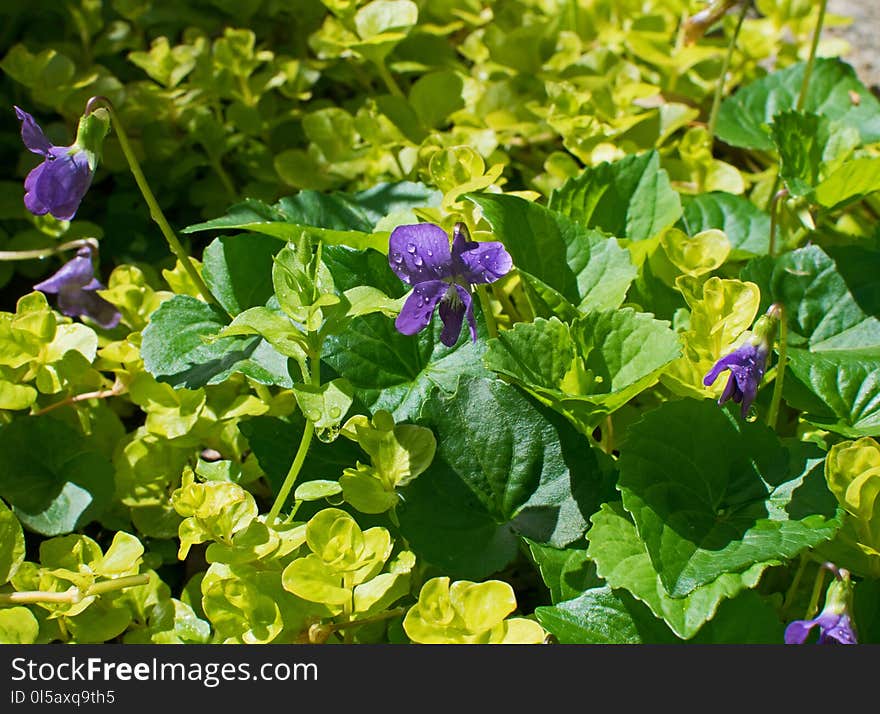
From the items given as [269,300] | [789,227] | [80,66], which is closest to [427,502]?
[269,300]

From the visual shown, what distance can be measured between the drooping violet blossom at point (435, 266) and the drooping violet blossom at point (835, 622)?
559 millimetres

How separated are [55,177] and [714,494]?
1.08m

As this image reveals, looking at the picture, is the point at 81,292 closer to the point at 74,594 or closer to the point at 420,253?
the point at 74,594

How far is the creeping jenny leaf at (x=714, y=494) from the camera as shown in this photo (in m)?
1.30

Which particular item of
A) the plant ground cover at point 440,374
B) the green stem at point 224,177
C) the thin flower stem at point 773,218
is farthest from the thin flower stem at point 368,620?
the green stem at point 224,177

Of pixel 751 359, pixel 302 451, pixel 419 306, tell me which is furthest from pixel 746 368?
pixel 302 451

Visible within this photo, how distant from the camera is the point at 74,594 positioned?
1431mm

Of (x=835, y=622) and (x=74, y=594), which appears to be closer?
(x=835, y=622)

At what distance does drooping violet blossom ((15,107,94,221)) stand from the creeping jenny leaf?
0.90m

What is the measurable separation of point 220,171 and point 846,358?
4.93 ft

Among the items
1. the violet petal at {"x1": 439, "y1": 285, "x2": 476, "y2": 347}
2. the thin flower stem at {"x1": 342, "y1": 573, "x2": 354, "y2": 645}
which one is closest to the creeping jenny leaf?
the violet petal at {"x1": 439, "y1": 285, "x2": 476, "y2": 347}

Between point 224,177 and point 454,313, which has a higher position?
point 454,313

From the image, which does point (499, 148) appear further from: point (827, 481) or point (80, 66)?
point (827, 481)

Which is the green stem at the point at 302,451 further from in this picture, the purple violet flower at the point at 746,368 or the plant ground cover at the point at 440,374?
the purple violet flower at the point at 746,368
